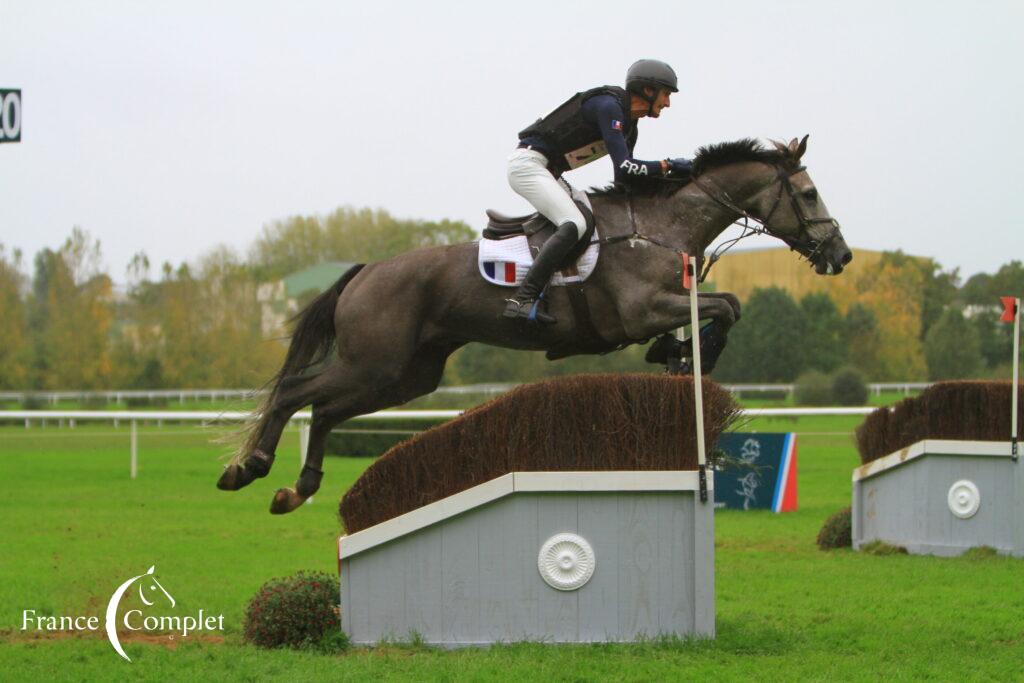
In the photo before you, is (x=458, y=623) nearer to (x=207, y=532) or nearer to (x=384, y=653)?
(x=384, y=653)

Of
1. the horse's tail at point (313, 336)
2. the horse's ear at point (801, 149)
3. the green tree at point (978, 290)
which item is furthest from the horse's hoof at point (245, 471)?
the green tree at point (978, 290)

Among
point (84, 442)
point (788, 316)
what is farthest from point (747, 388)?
point (84, 442)

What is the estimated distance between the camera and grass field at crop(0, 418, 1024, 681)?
523cm

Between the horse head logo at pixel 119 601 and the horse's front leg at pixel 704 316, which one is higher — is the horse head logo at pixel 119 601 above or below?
below

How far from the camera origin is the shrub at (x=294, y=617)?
5840 mm

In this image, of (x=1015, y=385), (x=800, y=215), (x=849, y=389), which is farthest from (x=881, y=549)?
(x=849, y=389)

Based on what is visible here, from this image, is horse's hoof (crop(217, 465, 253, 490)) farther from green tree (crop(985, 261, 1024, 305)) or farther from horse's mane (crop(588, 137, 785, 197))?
green tree (crop(985, 261, 1024, 305))

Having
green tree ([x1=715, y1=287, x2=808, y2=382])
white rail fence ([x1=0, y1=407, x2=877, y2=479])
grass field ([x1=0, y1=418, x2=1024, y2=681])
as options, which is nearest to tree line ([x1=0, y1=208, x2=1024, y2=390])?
green tree ([x1=715, y1=287, x2=808, y2=382])

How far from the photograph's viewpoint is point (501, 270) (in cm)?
580

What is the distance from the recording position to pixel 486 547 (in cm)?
564

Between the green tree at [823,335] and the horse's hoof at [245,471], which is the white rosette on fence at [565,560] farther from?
the green tree at [823,335]

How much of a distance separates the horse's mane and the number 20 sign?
307cm

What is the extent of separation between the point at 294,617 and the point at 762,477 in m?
9.18

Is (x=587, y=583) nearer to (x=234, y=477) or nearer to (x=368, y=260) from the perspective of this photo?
(x=234, y=477)
